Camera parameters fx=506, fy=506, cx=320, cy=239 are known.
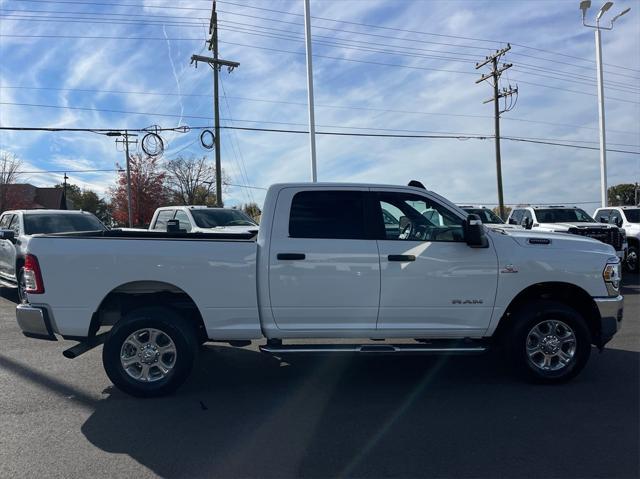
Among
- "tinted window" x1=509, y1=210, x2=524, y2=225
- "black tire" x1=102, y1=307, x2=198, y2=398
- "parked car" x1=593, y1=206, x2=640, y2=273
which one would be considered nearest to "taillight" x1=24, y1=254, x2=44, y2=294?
"black tire" x1=102, y1=307, x2=198, y2=398

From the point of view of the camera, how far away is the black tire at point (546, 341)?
505 cm

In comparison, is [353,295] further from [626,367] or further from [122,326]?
[626,367]

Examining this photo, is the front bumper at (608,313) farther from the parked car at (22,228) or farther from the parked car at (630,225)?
the parked car at (630,225)

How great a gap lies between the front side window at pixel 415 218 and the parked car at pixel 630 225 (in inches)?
438

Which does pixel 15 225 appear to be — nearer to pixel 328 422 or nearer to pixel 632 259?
pixel 328 422

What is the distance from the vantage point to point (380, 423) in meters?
4.25

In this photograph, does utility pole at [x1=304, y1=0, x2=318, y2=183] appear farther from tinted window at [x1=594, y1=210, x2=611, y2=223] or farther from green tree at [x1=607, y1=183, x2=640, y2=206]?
green tree at [x1=607, y1=183, x2=640, y2=206]

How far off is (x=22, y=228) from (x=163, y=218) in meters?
3.62

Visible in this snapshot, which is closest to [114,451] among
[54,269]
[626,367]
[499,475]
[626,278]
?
[54,269]

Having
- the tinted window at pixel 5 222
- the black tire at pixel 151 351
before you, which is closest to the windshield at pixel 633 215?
the black tire at pixel 151 351

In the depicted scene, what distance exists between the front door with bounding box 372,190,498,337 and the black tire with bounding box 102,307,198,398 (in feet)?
6.29

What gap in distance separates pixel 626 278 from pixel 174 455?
1349cm

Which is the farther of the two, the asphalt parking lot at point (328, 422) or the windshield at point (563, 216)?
the windshield at point (563, 216)

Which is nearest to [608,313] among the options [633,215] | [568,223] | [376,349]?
[376,349]
